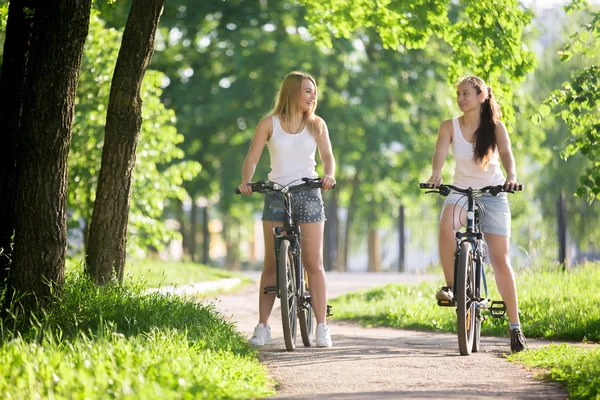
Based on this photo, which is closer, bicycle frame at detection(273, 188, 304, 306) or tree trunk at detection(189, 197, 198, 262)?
bicycle frame at detection(273, 188, 304, 306)

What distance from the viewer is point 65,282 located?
324 inches

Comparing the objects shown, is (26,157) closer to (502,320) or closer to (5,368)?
(5,368)

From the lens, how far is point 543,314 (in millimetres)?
9750

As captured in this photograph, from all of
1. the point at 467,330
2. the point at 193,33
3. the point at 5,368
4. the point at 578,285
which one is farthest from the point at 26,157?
the point at 193,33

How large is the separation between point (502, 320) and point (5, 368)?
5597 millimetres

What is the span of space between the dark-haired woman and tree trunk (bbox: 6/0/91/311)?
9.22 feet

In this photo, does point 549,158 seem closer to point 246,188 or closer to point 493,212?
point 493,212

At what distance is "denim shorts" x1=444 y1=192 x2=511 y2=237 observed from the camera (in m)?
7.54

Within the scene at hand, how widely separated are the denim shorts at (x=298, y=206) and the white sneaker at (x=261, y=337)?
0.90 metres

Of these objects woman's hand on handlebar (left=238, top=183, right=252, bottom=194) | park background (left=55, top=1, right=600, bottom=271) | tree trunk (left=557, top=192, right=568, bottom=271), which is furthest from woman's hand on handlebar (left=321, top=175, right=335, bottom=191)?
park background (left=55, top=1, right=600, bottom=271)

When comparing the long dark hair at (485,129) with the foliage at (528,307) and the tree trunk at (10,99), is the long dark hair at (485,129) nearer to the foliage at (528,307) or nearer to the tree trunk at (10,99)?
the foliage at (528,307)

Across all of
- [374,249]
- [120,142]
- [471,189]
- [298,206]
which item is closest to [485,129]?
[471,189]

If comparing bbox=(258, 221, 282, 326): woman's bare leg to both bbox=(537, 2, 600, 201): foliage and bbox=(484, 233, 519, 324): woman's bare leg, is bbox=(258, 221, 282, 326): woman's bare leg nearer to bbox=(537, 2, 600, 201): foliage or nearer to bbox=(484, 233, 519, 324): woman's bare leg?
bbox=(484, 233, 519, 324): woman's bare leg

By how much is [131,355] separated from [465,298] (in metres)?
2.66
